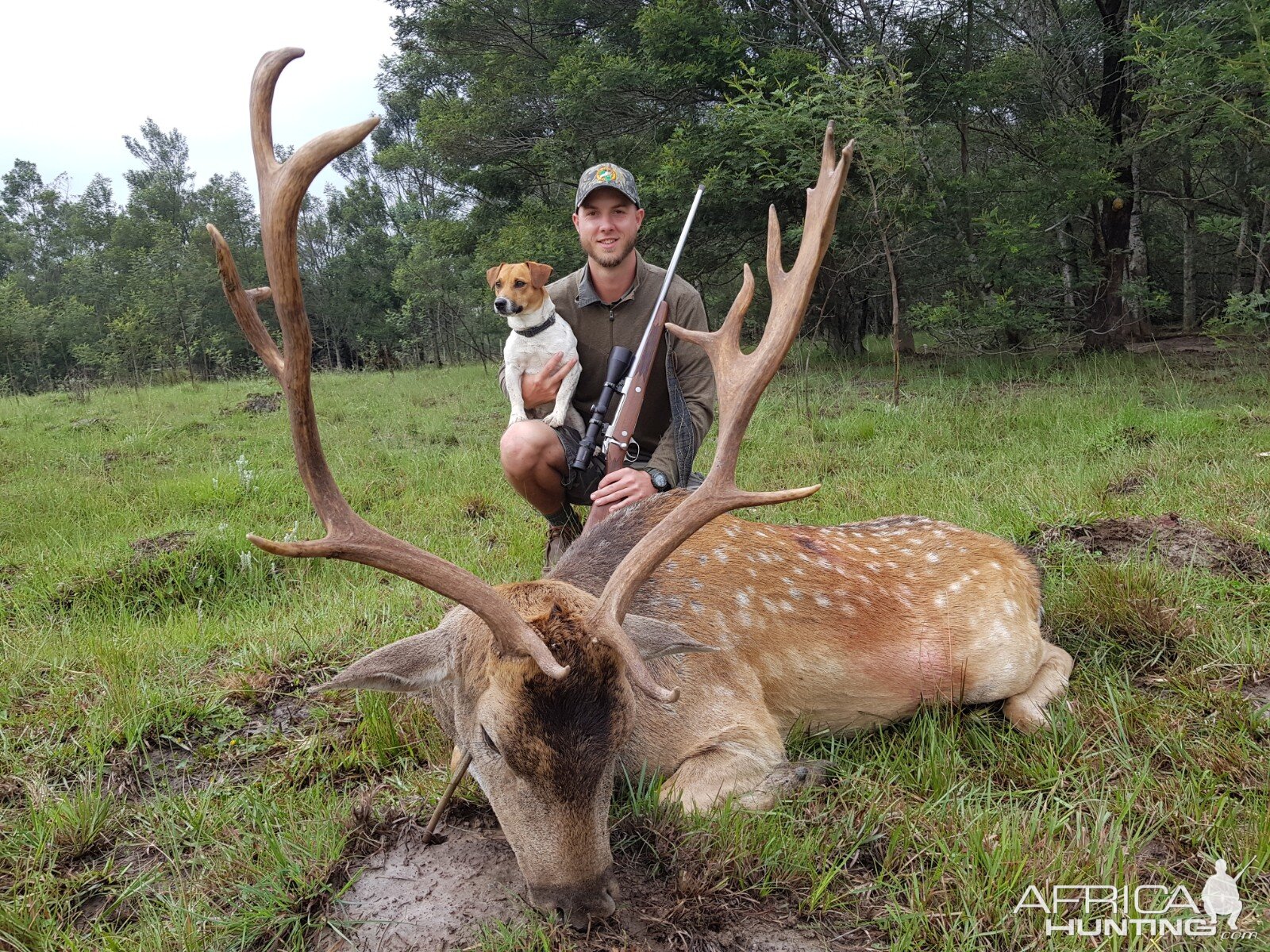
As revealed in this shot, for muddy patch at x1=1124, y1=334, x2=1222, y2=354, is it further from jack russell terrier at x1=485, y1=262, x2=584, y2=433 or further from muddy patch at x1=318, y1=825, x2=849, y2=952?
muddy patch at x1=318, y1=825, x2=849, y2=952

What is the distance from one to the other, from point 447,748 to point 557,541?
1959 millimetres

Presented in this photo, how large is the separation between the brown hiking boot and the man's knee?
1.56ft

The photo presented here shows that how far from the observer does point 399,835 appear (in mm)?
2285

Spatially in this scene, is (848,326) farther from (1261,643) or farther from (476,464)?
(1261,643)

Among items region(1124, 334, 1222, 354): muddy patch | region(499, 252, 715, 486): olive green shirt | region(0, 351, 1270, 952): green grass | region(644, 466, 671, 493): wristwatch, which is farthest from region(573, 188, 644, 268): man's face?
region(1124, 334, 1222, 354): muddy patch

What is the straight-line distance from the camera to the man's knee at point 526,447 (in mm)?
4426

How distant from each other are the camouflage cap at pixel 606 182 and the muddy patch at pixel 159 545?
326 centimetres

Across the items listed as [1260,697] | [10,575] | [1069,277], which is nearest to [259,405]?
[10,575]

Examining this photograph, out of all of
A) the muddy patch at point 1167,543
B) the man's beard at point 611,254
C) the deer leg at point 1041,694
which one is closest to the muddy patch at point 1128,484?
the muddy patch at point 1167,543

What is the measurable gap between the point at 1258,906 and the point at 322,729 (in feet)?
9.75

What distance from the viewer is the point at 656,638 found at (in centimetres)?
238

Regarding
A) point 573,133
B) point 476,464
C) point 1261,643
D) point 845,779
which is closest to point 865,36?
point 573,133

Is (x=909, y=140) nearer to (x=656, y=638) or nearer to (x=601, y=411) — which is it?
(x=601, y=411)

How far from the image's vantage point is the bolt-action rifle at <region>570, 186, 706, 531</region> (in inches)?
165
